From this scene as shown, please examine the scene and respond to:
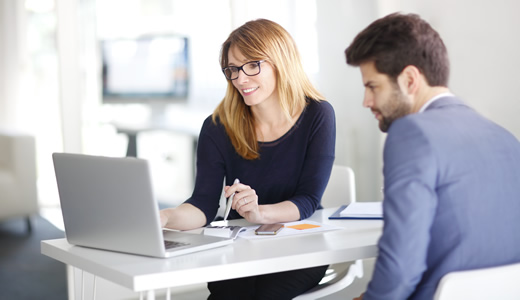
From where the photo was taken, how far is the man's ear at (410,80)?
61.9 inches

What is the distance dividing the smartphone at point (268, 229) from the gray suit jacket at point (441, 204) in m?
0.43

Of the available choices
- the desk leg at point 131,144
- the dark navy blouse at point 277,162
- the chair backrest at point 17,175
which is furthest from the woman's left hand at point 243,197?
the desk leg at point 131,144

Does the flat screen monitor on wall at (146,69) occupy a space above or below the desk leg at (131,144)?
above

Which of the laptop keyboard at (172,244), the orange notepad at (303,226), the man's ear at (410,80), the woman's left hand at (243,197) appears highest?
the man's ear at (410,80)

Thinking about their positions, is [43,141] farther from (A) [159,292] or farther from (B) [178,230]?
(B) [178,230]

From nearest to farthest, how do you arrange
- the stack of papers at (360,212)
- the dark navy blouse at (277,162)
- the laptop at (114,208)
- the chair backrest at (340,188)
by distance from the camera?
the laptop at (114,208) < the stack of papers at (360,212) < the dark navy blouse at (277,162) < the chair backrest at (340,188)

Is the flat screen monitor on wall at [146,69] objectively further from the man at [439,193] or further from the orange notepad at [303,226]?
the man at [439,193]

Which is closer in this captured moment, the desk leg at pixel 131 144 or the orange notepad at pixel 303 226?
the orange notepad at pixel 303 226

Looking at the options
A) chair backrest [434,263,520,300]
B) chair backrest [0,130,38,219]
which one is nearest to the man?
chair backrest [434,263,520,300]

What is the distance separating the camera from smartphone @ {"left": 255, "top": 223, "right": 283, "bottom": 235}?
184 cm

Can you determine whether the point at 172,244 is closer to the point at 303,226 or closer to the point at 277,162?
the point at 303,226

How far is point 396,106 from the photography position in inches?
63.4

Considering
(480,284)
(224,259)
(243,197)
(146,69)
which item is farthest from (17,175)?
(480,284)

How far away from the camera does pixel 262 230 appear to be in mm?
1858
